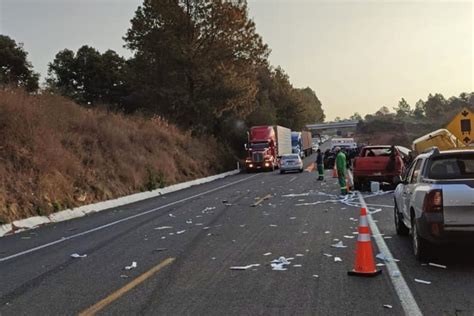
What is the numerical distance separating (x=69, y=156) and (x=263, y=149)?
27.7 meters

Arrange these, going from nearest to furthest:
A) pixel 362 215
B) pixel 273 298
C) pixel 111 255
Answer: pixel 273 298, pixel 362 215, pixel 111 255

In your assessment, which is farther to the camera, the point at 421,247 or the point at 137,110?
the point at 137,110

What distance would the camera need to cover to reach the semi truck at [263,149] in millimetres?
49906

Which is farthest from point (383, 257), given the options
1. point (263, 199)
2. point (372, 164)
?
point (372, 164)

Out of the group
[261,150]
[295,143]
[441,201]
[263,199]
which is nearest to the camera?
[441,201]

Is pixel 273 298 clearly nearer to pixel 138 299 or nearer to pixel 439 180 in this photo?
pixel 138 299

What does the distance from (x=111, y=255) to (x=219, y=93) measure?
40355 mm

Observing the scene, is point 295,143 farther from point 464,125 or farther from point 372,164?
point 464,125

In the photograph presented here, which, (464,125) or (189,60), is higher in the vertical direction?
(189,60)

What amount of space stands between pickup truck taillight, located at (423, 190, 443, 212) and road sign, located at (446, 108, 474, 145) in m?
14.1

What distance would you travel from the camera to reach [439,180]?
8281mm

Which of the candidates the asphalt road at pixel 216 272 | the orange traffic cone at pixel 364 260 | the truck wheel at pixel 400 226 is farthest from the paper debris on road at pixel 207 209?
the orange traffic cone at pixel 364 260

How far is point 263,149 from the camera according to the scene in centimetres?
5016

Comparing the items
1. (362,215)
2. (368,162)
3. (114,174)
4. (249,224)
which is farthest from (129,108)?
(362,215)
